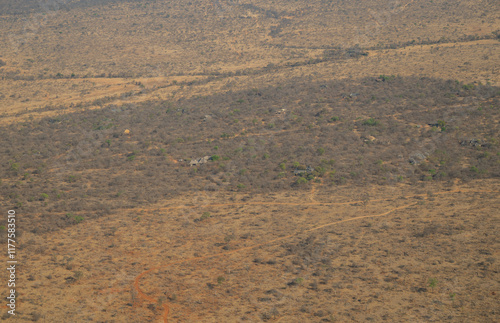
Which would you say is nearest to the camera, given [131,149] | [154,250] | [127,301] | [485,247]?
[127,301]

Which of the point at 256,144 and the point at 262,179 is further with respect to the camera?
the point at 256,144

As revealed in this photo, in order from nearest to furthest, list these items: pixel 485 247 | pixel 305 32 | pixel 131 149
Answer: pixel 485 247
pixel 131 149
pixel 305 32

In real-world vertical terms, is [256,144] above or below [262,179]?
above

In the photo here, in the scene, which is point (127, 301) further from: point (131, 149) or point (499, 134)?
point (499, 134)

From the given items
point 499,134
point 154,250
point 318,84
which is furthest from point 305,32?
point 154,250

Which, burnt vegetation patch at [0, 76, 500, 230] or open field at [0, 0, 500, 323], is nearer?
open field at [0, 0, 500, 323]
